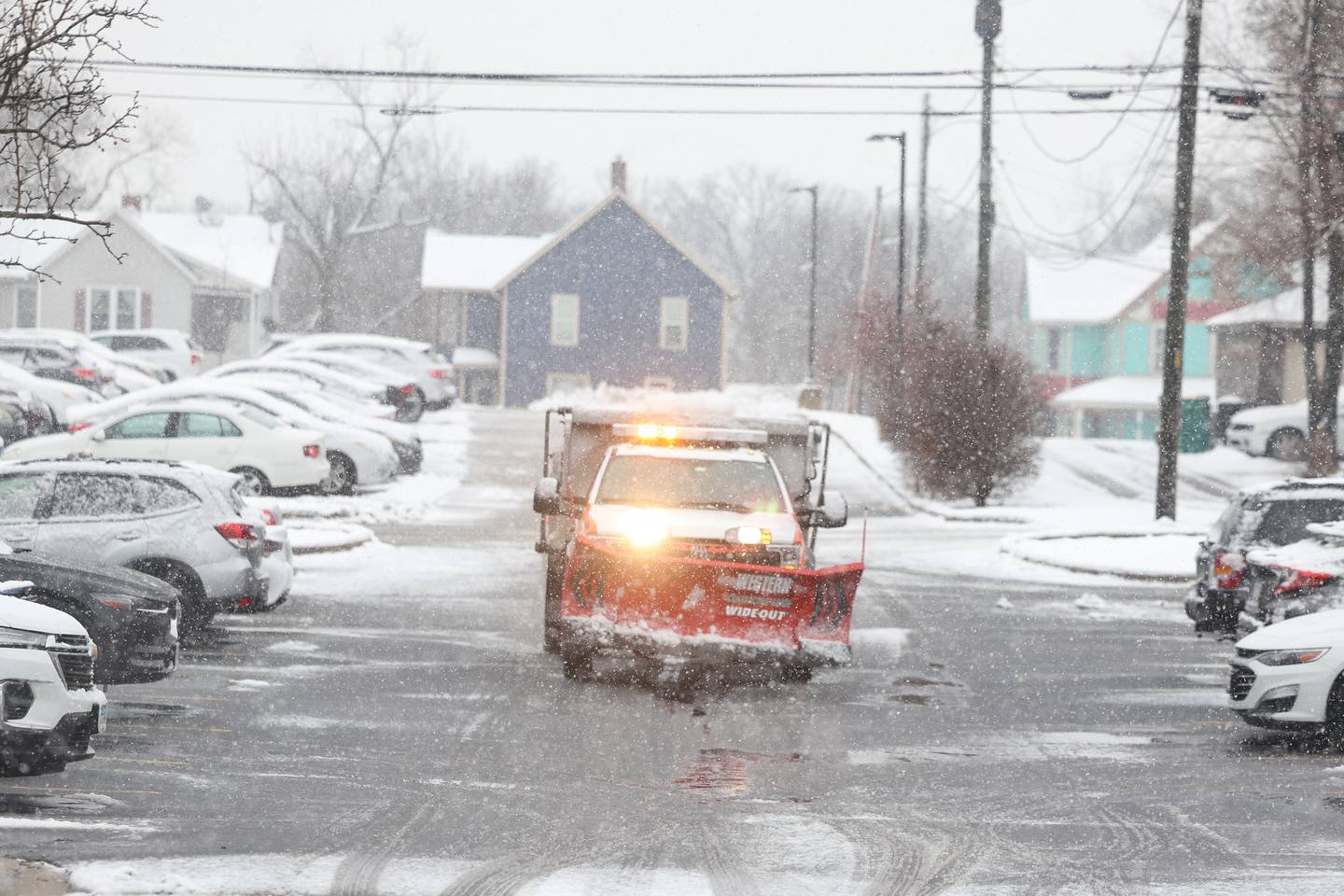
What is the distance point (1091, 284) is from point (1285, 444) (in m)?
25.0

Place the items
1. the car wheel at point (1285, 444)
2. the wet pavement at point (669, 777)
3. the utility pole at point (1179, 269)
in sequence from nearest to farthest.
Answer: the wet pavement at point (669, 777), the utility pole at point (1179, 269), the car wheel at point (1285, 444)

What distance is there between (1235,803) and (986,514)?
20173 millimetres

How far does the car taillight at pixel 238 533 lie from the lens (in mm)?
14844

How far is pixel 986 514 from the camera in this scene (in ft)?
97.9

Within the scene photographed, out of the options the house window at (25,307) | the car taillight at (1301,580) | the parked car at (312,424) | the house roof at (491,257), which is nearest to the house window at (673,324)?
the house roof at (491,257)

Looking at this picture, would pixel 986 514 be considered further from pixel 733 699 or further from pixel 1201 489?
pixel 733 699

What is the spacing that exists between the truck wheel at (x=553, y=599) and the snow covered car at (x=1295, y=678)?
5.50 metres

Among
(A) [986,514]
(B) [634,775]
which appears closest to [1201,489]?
(A) [986,514]

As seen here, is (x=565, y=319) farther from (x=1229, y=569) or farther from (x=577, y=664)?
(x=577, y=664)

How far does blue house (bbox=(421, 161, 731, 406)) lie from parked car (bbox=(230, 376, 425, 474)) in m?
31.6

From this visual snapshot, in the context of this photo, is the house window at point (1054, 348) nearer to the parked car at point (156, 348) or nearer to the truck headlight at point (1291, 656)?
the parked car at point (156, 348)

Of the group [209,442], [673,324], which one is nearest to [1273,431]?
[673,324]

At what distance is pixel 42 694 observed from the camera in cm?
900

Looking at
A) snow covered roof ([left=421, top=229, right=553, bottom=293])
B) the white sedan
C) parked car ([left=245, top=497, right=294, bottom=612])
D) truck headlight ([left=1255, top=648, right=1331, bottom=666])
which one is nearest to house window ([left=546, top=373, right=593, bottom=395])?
snow covered roof ([left=421, top=229, right=553, bottom=293])
